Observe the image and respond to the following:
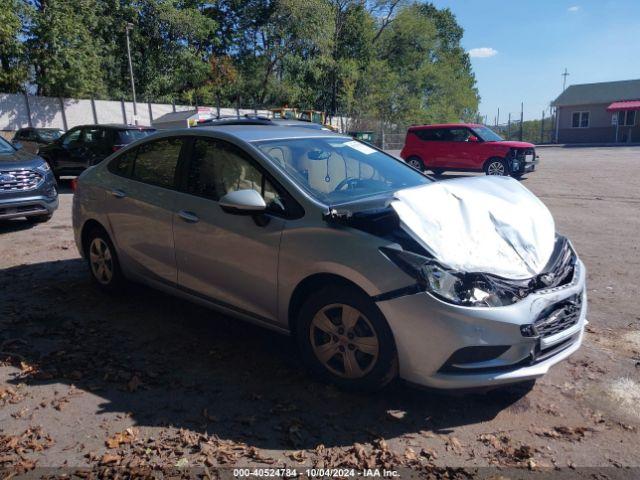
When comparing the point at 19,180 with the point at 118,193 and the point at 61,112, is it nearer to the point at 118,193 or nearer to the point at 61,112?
the point at 118,193

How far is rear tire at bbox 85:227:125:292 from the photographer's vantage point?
5102 mm

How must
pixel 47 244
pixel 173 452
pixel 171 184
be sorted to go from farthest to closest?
pixel 47 244, pixel 171 184, pixel 173 452

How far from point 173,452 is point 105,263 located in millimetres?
2838

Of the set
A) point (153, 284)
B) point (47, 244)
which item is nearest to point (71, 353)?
point (153, 284)

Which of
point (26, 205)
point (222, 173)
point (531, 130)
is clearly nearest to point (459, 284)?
point (222, 173)

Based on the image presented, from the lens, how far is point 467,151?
1742cm

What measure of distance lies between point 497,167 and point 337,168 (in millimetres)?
14034

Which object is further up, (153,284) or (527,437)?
(153,284)

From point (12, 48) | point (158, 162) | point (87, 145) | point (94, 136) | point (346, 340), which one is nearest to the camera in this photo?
point (346, 340)

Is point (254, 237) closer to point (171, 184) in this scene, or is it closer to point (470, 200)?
point (171, 184)

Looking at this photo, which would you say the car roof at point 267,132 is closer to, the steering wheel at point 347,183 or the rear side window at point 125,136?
the steering wheel at point 347,183

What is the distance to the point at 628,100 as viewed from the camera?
47406mm

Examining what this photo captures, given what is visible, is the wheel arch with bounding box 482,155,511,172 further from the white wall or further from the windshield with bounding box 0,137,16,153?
the white wall

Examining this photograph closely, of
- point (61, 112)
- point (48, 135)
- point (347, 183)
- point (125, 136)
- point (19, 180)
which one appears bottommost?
point (19, 180)
